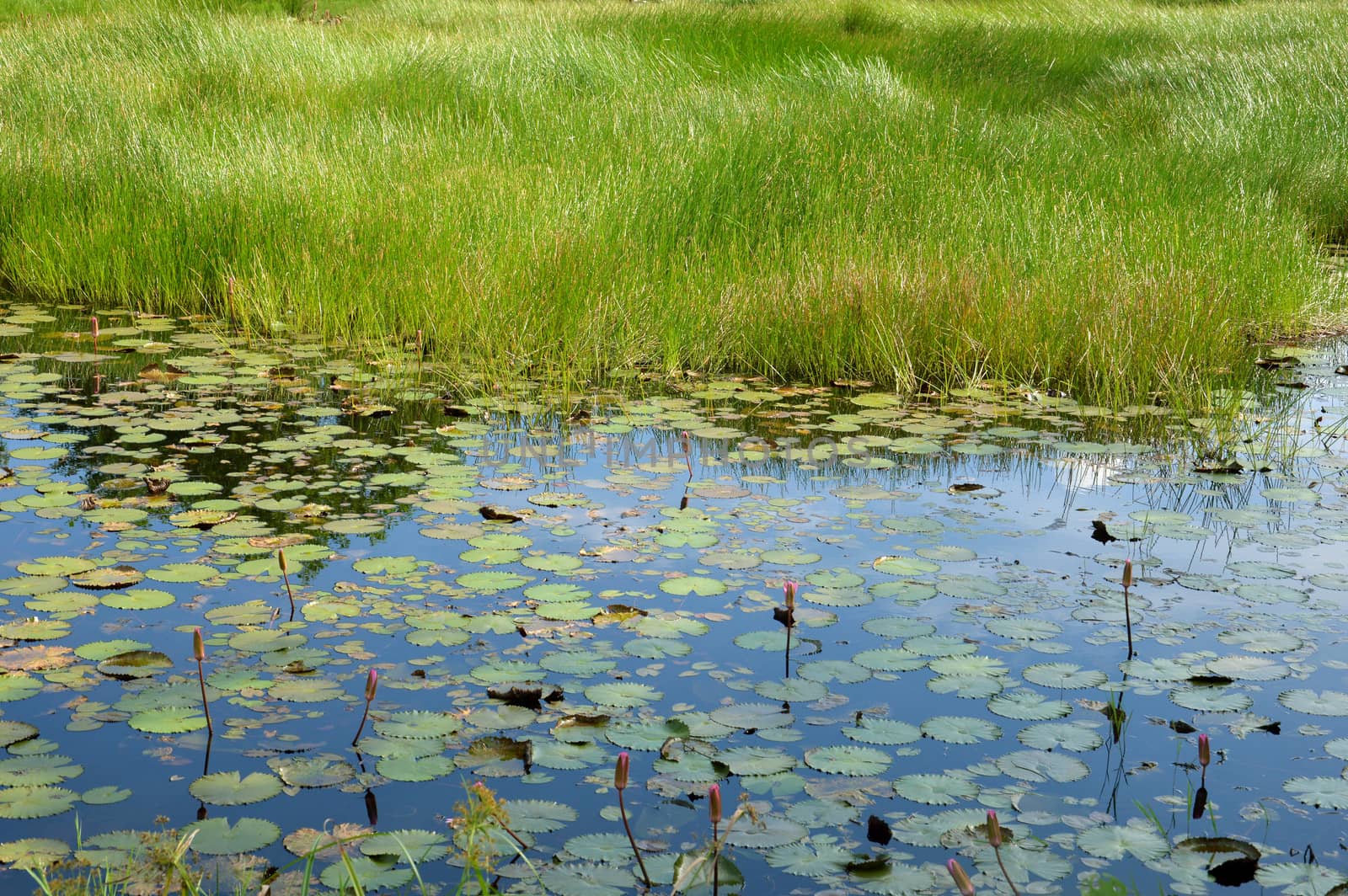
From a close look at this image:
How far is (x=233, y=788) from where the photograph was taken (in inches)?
81.2

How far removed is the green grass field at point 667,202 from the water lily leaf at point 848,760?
3.01m

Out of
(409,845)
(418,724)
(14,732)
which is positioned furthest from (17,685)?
(409,845)

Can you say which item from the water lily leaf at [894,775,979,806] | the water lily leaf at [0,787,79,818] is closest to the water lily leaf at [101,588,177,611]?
the water lily leaf at [0,787,79,818]

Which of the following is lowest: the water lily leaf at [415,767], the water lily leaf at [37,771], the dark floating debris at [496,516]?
the water lily leaf at [37,771]

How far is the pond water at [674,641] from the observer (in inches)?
78.2

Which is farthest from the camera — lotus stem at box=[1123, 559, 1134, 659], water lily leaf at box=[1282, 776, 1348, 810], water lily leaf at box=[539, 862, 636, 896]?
lotus stem at box=[1123, 559, 1134, 659]

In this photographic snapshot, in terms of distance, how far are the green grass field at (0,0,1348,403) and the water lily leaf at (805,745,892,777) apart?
3.01 meters

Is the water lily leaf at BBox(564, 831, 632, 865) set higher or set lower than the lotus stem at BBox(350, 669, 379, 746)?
lower

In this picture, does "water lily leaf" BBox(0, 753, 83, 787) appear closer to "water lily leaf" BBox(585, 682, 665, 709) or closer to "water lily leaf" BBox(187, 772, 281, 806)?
"water lily leaf" BBox(187, 772, 281, 806)

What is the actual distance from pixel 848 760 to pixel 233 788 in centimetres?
106

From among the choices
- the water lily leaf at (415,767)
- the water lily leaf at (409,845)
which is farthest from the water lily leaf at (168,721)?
the water lily leaf at (409,845)

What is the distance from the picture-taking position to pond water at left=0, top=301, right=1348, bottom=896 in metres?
1.99

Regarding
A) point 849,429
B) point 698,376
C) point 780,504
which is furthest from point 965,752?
point 698,376

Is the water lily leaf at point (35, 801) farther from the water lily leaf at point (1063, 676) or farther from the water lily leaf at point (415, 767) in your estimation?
the water lily leaf at point (1063, 676)
